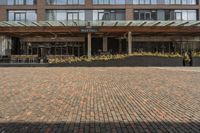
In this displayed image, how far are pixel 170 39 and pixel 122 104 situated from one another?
41.6m

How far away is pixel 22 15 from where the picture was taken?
4553cm

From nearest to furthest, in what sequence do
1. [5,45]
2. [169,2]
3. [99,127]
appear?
[99,127], [169,2], [5,45]

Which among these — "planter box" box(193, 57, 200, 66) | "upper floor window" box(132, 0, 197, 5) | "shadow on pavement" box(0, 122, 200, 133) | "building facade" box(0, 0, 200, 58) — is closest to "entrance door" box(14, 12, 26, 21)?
"building facade" box(0, 0, 200, 58)

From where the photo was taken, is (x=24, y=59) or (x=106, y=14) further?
(x=106, y=14)

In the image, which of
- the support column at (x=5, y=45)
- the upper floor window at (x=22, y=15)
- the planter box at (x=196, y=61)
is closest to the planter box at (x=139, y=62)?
the planter box at (x=196, y=61)

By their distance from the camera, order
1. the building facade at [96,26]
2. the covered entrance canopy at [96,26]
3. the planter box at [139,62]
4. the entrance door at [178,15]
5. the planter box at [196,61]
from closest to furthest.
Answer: the planter box at [139,62] < the planter box at [196,61] < the covered entrance canopy at [96,26] < the building facade at [96,26] < the entrance door at [178,15]

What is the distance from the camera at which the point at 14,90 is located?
39.0ft

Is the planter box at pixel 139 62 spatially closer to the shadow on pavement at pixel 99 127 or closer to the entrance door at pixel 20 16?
the entrance door at pixel 20 16

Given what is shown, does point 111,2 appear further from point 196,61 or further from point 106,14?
point 196,61

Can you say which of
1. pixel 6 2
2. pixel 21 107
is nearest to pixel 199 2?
pixel 6 2

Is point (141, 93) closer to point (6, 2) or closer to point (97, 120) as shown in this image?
point (97, 120)

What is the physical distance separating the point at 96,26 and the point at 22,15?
12293mm

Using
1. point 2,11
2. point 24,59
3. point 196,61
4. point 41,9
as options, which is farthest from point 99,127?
point 2,11

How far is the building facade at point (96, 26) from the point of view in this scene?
38.2 metres
